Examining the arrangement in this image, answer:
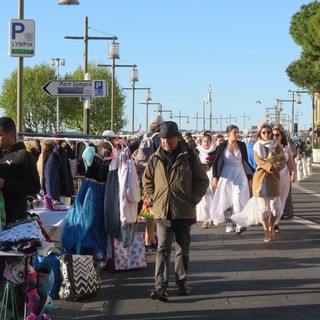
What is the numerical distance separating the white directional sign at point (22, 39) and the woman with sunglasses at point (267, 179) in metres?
4.40

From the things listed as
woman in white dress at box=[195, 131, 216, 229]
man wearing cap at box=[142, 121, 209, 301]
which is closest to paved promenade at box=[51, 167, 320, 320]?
man wearing cap at box=[142, 121, 209, 301]

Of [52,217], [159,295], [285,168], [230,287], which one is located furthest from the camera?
[285,168]

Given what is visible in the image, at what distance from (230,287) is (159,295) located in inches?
42.0

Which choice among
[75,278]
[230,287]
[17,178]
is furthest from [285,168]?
[17,178]

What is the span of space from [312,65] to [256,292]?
57.7m

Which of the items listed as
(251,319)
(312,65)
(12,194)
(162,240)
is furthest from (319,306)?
(312,65)

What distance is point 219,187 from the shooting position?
1514 cm

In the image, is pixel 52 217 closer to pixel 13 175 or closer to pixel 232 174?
pixel 13 175

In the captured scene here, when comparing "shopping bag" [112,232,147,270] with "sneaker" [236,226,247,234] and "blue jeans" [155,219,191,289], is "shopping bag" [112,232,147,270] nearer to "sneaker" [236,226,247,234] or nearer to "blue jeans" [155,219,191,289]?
"blue jeans" [155,219,191,289]

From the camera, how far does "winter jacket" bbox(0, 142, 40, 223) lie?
7.47m

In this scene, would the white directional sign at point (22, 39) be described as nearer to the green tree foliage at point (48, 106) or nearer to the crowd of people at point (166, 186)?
the crowd of people at point (166, 186)

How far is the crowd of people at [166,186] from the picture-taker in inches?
301

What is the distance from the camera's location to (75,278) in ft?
29.8

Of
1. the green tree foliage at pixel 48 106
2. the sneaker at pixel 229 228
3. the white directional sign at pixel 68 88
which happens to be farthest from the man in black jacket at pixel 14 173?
the green tree foliage at pixel 48 106
